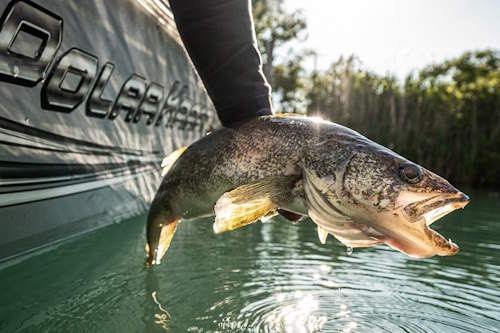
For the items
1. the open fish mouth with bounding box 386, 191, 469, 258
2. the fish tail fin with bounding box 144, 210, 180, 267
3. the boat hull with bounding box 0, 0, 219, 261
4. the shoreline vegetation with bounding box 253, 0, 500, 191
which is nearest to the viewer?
the open fish mouth with bounding box 386, 191, 469, 258

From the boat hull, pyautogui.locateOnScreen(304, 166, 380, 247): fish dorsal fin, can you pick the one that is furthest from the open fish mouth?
the boat hull

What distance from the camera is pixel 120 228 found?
3877 mm

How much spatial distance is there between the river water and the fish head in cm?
64

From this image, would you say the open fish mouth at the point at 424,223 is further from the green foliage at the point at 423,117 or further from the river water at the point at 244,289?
the green foliage at the point at 423,117

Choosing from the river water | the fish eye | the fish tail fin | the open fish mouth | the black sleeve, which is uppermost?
the black sleeve

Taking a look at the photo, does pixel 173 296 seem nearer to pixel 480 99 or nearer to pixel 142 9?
pixel 142 9

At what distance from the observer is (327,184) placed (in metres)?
1.40

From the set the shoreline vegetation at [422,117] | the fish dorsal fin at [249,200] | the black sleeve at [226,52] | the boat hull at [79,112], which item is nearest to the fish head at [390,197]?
the fish dorsal fin at [249,200]

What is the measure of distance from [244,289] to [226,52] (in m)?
1.23

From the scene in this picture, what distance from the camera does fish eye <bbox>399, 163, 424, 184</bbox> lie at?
1.32 meters

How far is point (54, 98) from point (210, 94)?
61.2 inches

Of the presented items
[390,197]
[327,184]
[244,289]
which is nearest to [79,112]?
[244,289]

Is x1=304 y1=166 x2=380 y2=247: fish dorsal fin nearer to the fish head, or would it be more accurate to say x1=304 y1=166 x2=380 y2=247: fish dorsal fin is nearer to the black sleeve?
the fish head

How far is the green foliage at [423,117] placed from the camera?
35.0ft
